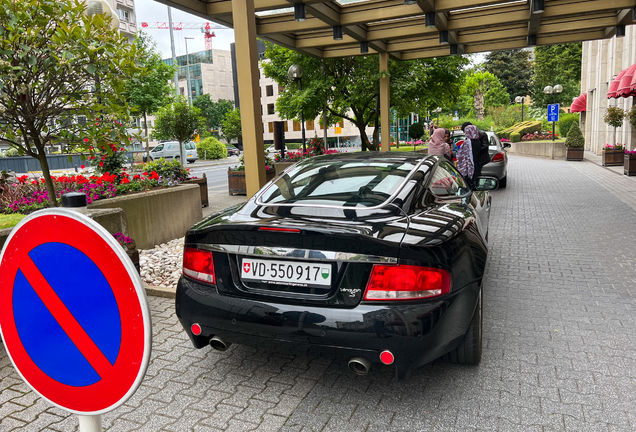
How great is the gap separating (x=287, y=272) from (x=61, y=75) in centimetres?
335

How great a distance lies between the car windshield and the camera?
354cm

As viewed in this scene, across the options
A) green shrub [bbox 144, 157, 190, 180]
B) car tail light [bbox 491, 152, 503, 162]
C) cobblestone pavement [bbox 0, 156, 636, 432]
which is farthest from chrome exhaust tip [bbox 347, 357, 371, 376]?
car tail light [bbox 491, 152, 503, 162]

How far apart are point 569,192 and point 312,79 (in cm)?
802

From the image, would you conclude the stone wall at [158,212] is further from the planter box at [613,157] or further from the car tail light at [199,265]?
the planter box at [613,157]

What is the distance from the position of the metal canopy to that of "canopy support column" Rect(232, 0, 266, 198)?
1532 millimetres

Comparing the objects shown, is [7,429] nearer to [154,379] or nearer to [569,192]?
[154,379]

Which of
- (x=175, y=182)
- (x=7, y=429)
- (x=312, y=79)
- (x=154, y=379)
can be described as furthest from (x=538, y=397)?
(x=312, y=79)

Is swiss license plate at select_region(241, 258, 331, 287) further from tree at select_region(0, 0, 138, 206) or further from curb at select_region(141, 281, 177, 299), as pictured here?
tree at select_region(0, 0, 138, 206)

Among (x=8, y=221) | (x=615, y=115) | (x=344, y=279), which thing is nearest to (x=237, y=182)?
(x=8, y=221)

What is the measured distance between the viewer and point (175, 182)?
32.1 ft

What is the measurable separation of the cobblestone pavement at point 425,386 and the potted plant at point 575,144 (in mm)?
23894

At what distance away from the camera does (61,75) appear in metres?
4.85

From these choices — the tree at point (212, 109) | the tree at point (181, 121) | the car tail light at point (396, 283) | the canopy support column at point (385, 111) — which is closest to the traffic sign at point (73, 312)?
the car tail light at point (396, 283)

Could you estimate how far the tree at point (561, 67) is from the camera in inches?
2670
